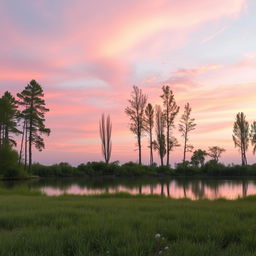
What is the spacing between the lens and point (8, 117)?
45688 millimetres

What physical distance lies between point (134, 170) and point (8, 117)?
774 inches

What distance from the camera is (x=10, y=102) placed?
159 ft

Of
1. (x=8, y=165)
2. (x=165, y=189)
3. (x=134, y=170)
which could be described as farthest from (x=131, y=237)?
(x=134, y=170)

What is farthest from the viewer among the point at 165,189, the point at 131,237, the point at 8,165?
the point at 8,165

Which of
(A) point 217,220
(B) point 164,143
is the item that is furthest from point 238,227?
(B) point 164,143

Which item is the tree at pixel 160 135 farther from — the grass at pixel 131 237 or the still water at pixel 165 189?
the grass at pixel 131 237

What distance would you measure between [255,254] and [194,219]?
223 centimetres

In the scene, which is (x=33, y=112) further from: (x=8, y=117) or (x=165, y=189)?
(x=165, y=189)

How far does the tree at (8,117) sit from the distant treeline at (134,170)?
6110 mm

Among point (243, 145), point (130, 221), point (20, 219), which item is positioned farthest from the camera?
point (243, 145)

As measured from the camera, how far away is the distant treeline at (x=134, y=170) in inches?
1844

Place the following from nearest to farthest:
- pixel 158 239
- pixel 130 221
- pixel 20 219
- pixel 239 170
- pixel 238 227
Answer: pixel 158 239, pixel 238 227, pixel 130 221, pixel 20 219, pixel 239 170

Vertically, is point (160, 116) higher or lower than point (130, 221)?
higher

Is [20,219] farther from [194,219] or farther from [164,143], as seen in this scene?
[164,143]
